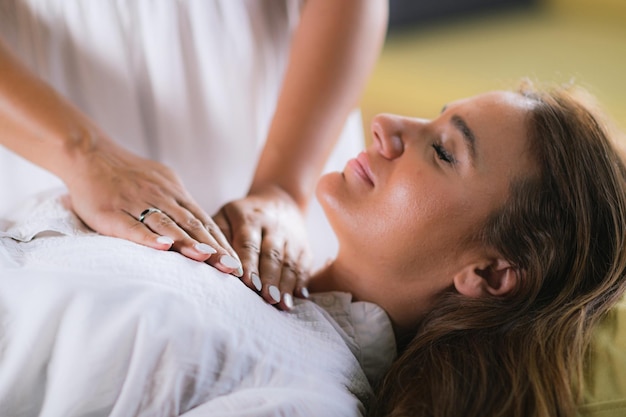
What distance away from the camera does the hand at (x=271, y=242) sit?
148 centimetres

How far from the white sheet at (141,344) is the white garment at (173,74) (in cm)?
57

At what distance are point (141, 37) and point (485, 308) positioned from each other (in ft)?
3.16

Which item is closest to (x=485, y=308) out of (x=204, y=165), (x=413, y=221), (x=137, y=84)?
(x=413, y=221)

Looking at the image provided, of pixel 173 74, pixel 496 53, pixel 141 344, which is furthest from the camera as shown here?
pixel 496 53

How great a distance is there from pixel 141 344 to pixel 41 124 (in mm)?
574

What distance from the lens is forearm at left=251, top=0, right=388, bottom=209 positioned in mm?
1831

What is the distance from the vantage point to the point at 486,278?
5.08 ft

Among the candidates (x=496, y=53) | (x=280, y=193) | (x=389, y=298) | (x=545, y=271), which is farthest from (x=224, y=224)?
(x=496, y=53)

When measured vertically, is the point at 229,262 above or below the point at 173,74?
below

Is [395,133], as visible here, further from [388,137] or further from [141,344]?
[141,344]

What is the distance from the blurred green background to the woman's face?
1774mm

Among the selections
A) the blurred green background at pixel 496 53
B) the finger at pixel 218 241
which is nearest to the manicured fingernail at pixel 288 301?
the finger at pixel 218 241

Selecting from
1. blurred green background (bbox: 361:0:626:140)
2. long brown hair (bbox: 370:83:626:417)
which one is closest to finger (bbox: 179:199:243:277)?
long brown hair (bbox: 370:83:626:417)

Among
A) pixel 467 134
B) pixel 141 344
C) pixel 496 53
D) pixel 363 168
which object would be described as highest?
pixel 496 53
